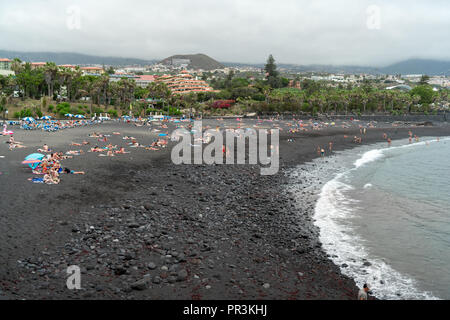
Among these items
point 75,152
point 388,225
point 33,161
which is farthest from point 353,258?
point 75,152

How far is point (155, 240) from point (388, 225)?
35.3 ft

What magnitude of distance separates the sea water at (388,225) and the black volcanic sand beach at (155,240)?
1.03 meters

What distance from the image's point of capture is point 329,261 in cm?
1138

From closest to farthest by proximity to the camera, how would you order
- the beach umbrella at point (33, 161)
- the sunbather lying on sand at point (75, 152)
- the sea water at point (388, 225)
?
the sea water at point (388, 225) → the beach umbrella at point (33, 161) → the sunbather lying on sand at point (75, 152)

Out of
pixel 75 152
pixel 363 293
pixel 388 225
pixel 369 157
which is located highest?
pixel 75 152

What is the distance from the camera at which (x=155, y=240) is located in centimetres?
1109

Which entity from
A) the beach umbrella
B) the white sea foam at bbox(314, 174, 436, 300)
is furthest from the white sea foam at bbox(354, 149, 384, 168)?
the beach umbrella

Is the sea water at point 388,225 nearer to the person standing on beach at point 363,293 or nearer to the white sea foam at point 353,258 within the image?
the white sea foam at point 353,258

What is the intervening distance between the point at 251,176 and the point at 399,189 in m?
9.95

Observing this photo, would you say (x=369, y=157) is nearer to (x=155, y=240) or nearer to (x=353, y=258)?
(x=353, y=258)

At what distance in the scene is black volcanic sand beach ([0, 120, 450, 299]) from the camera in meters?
8.57

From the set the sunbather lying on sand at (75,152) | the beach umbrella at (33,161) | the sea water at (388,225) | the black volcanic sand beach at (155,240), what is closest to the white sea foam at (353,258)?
the sea water at (388,225)

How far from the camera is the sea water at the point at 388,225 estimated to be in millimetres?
10781

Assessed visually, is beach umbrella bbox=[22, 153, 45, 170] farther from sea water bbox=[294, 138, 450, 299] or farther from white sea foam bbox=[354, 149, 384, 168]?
white sea foam bbox=[354, 149, 384, 168]
